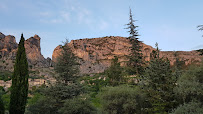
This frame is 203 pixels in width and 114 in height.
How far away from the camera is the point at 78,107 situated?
39.3 ft

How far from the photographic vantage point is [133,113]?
1733 cm

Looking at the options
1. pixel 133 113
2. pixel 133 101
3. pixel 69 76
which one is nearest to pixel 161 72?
pixel 133 101

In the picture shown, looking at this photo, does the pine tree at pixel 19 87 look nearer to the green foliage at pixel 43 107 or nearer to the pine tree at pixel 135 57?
the green foliage at pixel 43 107

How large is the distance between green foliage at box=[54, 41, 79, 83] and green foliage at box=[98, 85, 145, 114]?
5319mm

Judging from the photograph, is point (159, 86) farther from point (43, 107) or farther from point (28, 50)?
point (28, 50)

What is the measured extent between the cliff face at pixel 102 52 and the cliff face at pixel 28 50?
1042 cm

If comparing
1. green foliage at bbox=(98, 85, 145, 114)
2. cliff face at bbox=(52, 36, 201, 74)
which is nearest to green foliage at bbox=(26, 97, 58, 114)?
green foliage at bbox=(98, 85, 145, 114)

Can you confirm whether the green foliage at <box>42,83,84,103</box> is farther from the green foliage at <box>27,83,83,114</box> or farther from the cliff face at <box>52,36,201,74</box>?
the cliff face at <box>52,36,201,74</box>

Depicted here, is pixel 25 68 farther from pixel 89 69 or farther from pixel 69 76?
pixel 89 69

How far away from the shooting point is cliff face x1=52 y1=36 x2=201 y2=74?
325 feet

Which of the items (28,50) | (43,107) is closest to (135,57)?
(43,107)

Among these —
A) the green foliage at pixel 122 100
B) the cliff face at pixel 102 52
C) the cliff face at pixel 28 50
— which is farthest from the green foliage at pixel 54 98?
the cliff face at pixel 102 52

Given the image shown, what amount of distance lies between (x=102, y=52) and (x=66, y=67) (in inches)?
4079

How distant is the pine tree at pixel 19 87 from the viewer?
1183 cm
